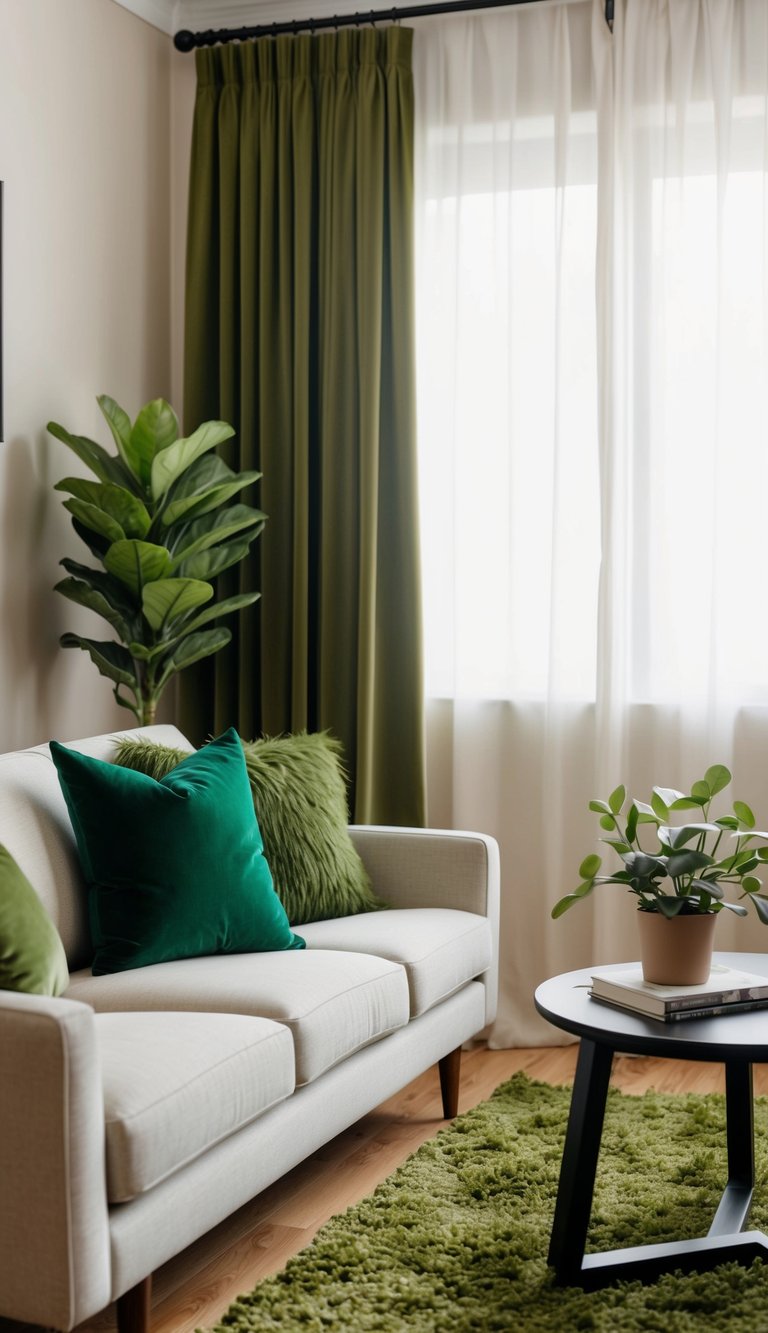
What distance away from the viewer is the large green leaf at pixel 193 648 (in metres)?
3.50

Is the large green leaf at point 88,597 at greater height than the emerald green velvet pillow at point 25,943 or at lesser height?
greater

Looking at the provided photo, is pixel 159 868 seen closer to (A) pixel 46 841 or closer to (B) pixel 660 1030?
(A) pixel 46 841

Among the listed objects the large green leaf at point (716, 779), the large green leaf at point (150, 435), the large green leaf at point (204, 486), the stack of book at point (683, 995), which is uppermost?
the large green leaf at point (150, 435)

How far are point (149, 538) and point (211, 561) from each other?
183 millimetres

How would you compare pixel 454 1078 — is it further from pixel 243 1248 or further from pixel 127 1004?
pixel 127 1004

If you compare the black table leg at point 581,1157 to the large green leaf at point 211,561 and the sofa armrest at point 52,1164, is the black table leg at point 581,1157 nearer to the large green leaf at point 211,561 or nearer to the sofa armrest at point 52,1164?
the sofa armrest at point 52,1164

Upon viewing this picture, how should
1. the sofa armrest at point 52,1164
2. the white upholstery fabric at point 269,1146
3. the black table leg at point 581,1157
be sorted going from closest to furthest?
the sofa armrest at point 52,1164 < the white upholstery fabric at point 269,1146 < the black table leg at point 581,1157

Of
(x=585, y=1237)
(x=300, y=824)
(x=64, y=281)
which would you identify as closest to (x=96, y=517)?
(x=64, y=281)

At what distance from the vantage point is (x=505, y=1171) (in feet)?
8.90

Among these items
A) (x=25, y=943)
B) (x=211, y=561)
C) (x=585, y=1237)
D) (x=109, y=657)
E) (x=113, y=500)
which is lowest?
(x=585, y=1237)

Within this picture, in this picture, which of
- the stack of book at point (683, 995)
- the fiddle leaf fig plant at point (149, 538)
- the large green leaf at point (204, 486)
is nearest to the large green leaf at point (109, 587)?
the fiddle leaf fig plant at point (149, 538)

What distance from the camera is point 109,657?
11.2 feet

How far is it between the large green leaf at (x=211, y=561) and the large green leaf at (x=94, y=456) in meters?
0.26

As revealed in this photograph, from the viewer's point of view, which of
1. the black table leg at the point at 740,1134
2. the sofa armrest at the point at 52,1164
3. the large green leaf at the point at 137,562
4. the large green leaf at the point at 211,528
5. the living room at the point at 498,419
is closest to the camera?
the sofa armrest at the point at 52,1164
